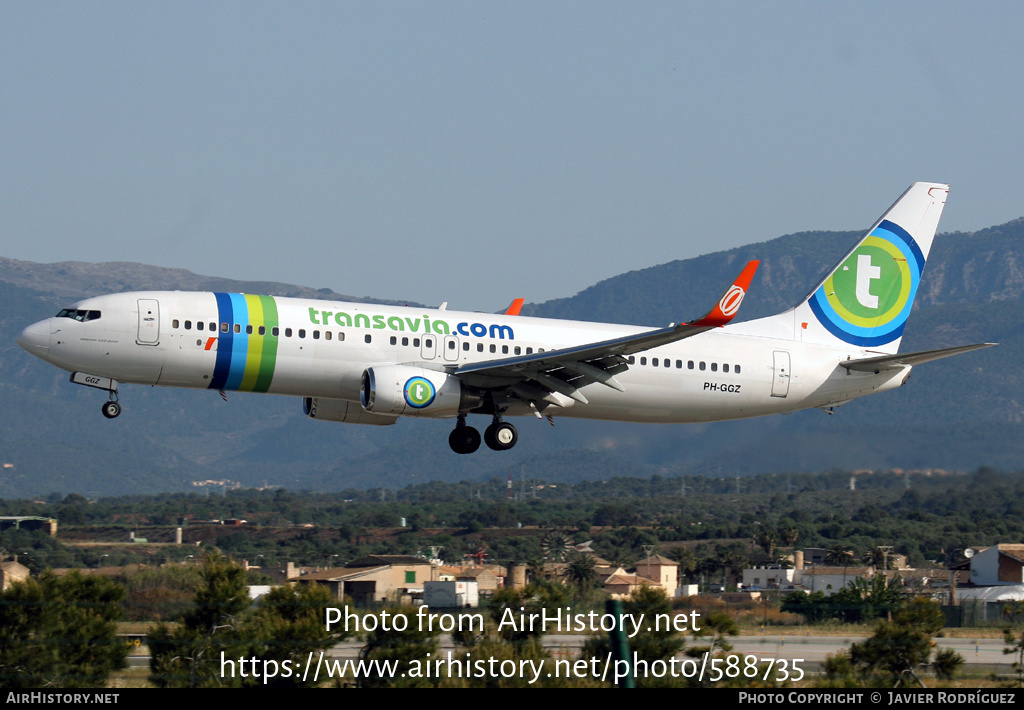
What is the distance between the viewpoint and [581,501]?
6142 inches

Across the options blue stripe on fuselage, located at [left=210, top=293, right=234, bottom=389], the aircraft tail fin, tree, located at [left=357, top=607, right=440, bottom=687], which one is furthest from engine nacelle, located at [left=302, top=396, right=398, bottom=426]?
tree, located at [left=357, top=607, right=440, bottom=687]

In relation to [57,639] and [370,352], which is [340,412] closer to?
[370,352]

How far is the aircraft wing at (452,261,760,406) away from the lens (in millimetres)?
33844

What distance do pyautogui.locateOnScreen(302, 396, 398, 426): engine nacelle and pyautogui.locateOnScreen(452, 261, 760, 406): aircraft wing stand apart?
380 cm

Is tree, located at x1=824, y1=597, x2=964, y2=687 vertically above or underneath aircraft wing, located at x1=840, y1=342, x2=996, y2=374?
underneath

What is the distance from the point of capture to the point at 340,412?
38.4 metres

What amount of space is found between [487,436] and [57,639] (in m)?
17.8

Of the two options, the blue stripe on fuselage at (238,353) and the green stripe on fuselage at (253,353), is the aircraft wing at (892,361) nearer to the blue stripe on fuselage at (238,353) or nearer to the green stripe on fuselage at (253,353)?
the green stripe on fuselage at (253,353)

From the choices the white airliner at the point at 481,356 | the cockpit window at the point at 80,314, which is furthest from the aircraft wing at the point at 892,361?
the cockpit window at the point at 80,314

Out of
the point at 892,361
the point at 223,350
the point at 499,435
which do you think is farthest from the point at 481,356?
the point at 892,361

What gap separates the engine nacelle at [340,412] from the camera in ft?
125

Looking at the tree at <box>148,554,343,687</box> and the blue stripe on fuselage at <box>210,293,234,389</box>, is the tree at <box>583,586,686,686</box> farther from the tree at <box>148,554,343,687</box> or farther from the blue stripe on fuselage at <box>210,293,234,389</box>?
the blue stripe on fuselage at <box>210,293,234,389</box>

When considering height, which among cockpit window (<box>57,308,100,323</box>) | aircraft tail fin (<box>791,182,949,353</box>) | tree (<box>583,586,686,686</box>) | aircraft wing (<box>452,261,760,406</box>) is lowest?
tree (<box>583,586,686,686</box>)
